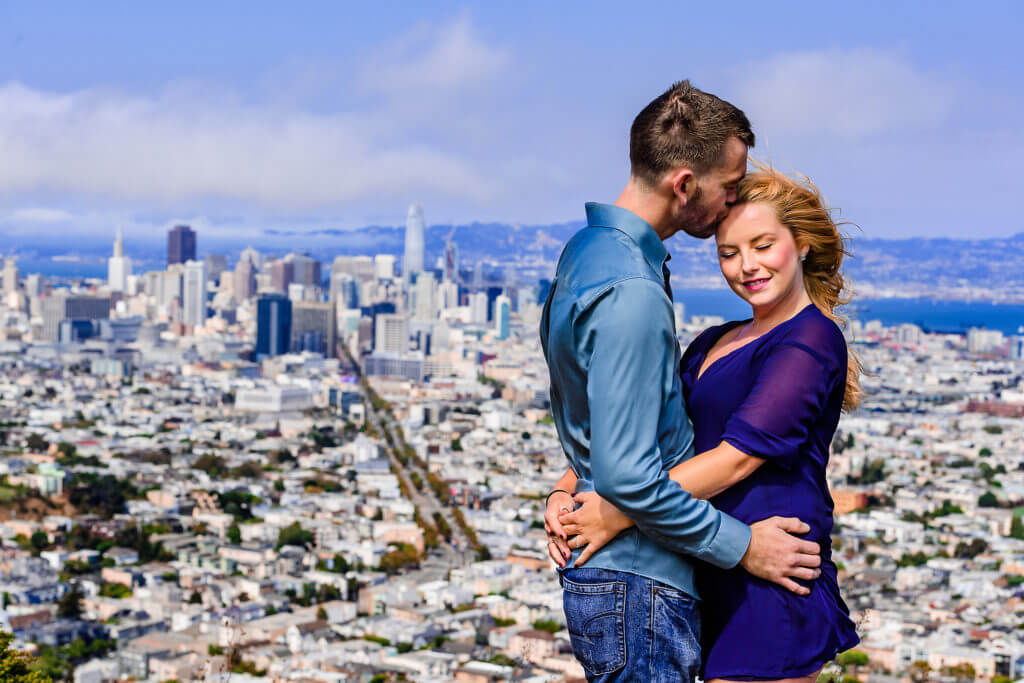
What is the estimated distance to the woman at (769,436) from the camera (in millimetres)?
1083

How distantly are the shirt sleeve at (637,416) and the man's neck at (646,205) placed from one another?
9cm

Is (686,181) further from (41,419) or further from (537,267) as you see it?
(537,267)

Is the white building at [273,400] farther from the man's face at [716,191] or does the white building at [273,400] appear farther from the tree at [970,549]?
the man's face at [716,191]

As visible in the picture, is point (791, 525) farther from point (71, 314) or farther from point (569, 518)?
point (71, 314)

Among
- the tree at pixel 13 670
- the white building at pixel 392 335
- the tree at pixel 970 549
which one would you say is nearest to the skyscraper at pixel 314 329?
the white building at pixel 392 335

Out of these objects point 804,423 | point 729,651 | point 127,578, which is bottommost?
point 127,578

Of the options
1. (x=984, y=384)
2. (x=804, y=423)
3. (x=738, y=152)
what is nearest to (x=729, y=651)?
(x=804, y=423)

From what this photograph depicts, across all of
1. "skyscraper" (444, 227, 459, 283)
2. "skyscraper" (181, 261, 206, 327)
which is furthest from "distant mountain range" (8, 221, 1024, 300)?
"skyscraper" (181, 261, 206, 327)

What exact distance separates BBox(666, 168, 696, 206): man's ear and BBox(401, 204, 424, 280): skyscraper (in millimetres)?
57378

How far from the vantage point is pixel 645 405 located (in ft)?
3.43

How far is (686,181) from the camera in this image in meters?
1.10

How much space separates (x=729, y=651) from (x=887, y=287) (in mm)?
57786

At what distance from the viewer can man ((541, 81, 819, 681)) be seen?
104cm

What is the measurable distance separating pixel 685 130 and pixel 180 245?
54513 mm
